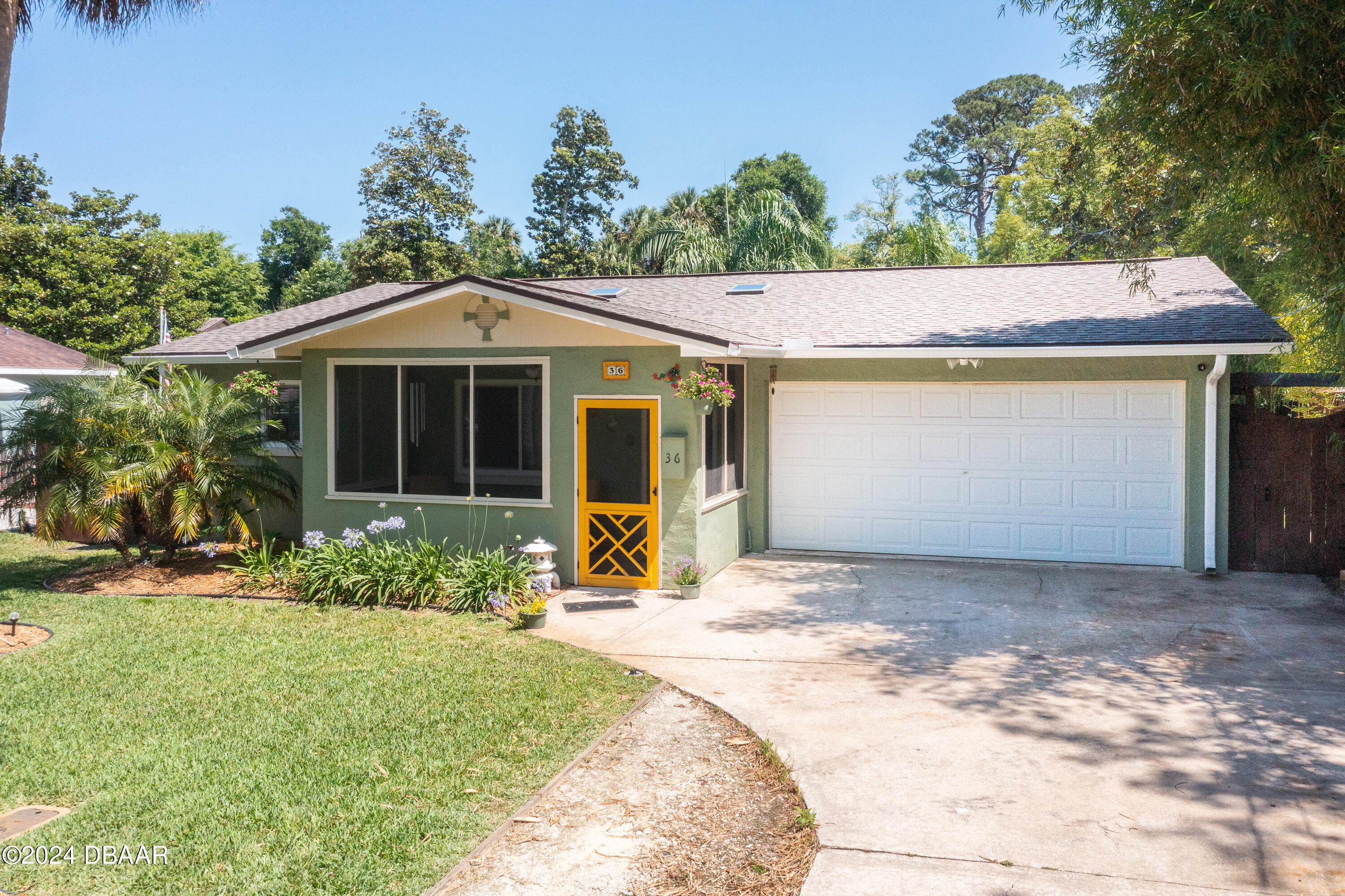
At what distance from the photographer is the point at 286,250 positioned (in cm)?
4784

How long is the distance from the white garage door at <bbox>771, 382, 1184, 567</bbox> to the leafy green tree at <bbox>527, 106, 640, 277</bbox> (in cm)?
2433

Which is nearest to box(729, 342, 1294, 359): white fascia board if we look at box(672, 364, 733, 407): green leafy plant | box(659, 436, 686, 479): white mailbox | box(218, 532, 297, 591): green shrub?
box(672, 364, 733, 407): green leafy plant

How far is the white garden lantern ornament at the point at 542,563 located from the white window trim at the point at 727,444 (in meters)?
1.69

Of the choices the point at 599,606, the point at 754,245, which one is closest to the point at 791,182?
the point at 754,245

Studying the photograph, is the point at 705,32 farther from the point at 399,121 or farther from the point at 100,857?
the point at 100,857

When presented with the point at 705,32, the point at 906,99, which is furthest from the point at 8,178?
the point at 906,99

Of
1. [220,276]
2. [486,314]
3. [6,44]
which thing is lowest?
[486,314]

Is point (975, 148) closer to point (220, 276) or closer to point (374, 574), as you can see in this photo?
point (220, 276)

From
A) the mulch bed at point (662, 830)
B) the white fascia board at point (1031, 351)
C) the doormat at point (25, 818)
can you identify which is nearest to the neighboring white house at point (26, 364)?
the white fascia board at point (1031, 351)

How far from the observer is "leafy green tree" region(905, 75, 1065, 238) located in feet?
155

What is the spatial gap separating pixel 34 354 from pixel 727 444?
15.2 metres

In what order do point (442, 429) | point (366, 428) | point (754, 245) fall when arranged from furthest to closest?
point (754, 245), point (366, 428), point (442, 429)

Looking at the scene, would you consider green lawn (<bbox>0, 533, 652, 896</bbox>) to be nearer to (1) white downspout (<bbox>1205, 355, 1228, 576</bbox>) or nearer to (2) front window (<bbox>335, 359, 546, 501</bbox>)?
(2) front window (<bbox>335, 359, 546, 501</bbox>)

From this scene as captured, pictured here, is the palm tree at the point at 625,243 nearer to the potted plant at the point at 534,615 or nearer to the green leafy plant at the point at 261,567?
the green leafy plant at the point at 261,567
